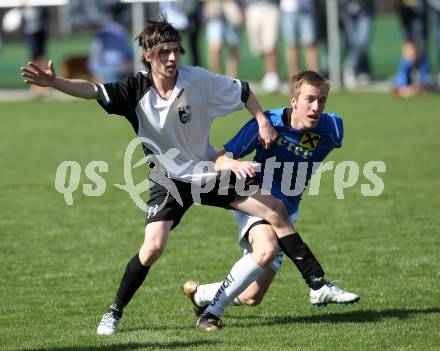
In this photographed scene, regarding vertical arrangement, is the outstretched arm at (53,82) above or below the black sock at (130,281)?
above

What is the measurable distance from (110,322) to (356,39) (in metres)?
13.2

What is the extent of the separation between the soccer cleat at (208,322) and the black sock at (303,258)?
1.63 feet

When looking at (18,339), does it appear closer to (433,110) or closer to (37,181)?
(37,181)

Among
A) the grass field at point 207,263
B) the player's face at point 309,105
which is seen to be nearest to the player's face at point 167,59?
the player's face at point 309,105

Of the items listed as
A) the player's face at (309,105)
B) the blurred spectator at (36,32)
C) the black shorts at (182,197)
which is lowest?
the black shorts at (182,197)

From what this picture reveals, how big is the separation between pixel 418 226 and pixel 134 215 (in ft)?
7.64

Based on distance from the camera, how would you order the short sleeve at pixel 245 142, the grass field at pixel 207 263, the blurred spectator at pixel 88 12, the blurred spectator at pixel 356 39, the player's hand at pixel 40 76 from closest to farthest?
the player's hand at pixel 40 76 → the grass field at pixel 207 263 → the short sleeve at pixel 245 142 → the blurred spectator at pixel 356 39 → the blurred spectator at pixel 88 12

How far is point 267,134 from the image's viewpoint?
556 centimetres

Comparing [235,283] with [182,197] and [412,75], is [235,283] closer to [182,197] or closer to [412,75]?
[182,197]

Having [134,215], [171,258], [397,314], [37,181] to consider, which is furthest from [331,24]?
[397,314]

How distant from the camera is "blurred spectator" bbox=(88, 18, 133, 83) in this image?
16.9 m

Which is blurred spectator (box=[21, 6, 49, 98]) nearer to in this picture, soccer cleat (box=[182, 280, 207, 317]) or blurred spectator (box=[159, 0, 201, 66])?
blurred spectator (box=[159, 0, 201, 66])

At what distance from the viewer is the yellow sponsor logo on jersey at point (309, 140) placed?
227 inches

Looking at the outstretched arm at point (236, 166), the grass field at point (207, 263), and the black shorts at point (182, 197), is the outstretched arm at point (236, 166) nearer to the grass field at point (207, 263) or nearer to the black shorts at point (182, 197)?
the black shorts at point (182, 197)
